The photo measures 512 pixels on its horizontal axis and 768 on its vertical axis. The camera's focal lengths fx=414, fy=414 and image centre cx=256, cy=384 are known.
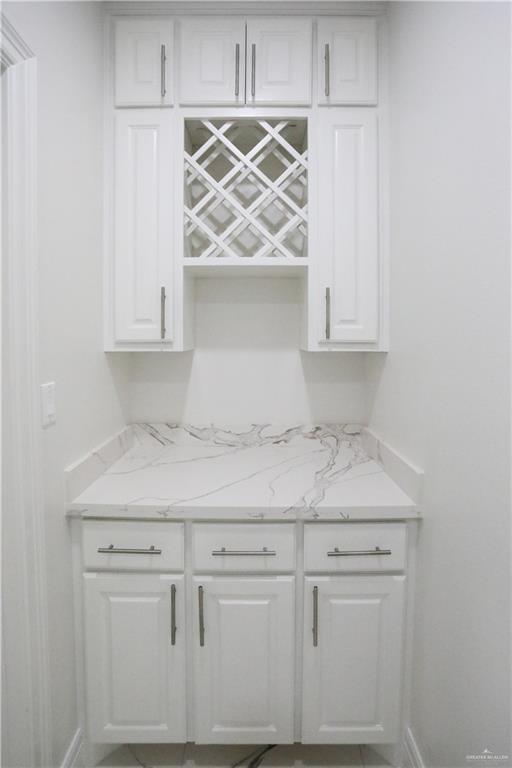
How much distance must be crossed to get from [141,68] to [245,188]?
565mm

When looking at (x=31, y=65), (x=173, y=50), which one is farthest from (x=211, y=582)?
(x=173, y=50)

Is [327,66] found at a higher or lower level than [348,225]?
higher

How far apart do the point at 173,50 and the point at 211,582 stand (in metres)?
1.88

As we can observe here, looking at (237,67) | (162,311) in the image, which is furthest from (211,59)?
(162,311)

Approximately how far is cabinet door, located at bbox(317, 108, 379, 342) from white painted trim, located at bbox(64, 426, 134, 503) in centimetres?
93

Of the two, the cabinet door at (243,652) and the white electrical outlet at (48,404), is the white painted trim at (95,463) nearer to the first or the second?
Result: the white electrical outlet at (48,404)

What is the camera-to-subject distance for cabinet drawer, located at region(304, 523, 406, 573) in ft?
4.25

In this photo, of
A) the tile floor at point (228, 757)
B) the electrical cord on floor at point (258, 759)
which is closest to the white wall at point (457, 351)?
the tile floor at point (228, 757)

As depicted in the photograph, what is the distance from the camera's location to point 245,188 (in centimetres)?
181

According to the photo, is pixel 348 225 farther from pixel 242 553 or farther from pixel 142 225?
pixel 242 553

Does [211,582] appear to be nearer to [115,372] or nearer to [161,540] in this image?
[161,540]

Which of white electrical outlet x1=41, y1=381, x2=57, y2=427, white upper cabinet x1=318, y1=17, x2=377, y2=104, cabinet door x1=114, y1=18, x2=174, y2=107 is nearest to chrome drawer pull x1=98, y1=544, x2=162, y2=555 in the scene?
white electrical outlet x1=41, y1=381, x2=57, y2=427

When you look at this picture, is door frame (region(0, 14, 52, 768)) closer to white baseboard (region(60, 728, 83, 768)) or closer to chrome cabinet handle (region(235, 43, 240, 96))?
white baseboard (region(60, 728, 83, 768))

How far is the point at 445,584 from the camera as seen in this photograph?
1118 mm
